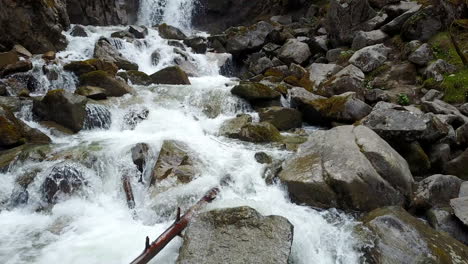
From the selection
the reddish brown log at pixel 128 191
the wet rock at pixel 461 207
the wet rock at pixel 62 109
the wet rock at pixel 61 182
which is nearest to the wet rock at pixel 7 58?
the wet rock at pixel 62 109

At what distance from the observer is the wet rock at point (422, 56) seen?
14414 mm

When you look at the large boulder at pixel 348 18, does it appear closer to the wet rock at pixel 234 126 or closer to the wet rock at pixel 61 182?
the wet rock at pixel 234 126

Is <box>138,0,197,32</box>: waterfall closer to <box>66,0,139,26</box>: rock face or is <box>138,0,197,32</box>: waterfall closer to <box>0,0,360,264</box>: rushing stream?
<box>66,0,139,26</box>: rock face

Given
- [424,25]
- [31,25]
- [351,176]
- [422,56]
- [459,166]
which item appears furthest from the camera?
[31,25]

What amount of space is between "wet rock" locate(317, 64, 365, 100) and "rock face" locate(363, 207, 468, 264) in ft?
25.5

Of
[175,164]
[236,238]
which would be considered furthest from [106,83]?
[236,238]

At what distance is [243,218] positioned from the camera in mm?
5570

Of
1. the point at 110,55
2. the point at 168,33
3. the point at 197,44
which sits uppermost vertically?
the point at 168,33

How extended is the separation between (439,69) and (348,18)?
7.45 m

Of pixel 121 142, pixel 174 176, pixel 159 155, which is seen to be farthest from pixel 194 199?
pixel 121 142

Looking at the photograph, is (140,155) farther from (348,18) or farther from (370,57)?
(348,18)

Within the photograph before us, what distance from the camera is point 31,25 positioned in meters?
16.9

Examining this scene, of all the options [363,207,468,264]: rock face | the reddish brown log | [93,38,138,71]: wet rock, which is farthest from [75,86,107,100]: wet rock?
[363,207,468,264]: rock face

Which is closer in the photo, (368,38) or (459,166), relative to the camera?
(459,166)
